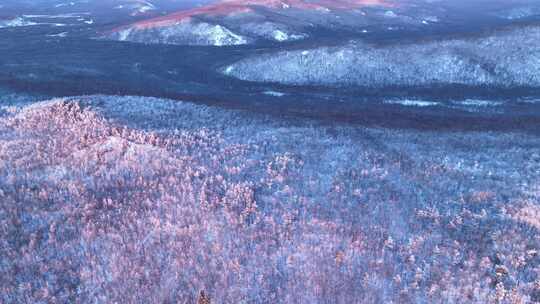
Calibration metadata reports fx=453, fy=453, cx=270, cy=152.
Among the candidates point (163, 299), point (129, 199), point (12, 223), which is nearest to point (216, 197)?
point (129, 199)

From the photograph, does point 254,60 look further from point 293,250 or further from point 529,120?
point 293,250

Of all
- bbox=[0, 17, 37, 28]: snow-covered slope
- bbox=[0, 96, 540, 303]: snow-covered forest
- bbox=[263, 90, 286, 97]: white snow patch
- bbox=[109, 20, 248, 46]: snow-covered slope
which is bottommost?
bbox=[0, 96, 540, 303]: snow-covered forest

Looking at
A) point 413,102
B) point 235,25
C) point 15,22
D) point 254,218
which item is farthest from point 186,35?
point 254,218

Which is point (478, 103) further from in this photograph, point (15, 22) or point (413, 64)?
point (15, 22)

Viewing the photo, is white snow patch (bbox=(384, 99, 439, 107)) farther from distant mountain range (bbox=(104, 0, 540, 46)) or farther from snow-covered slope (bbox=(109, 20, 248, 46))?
snow-covered slope (bbox=(109, 20, 248, 46))

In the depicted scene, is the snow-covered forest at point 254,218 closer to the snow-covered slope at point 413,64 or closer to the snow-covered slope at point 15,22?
the snow-covered slope at point 413,64

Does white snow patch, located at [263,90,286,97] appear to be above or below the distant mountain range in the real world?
below

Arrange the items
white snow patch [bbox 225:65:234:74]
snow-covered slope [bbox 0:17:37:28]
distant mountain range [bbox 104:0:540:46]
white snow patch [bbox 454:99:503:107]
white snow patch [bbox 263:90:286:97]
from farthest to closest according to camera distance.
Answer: snow-covered slope [bbox 0:17:37:28]
distant mountain range [bbox 104:0:540:46]
white snow patch [bbox 225:65:234:74]
white snow patch [bbox 263:90:286:97]
white snow patch [bbox 454:99:503:107]

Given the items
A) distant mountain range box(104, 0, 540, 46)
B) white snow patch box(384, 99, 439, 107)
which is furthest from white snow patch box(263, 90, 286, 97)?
distant mountain range box(104, 0, 540, 46)
